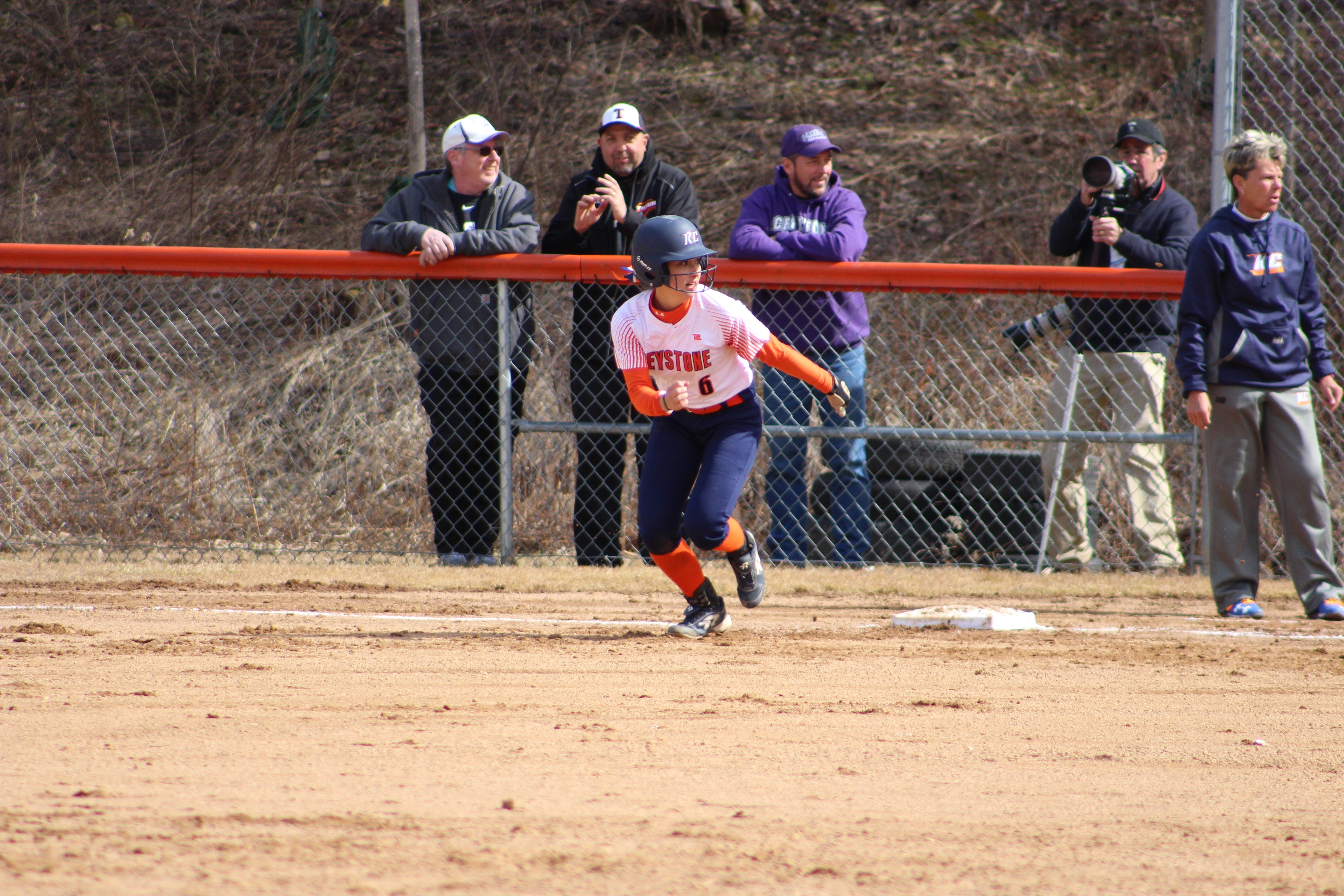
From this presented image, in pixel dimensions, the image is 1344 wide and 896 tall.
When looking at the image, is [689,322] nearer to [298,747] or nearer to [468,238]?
[468,238]

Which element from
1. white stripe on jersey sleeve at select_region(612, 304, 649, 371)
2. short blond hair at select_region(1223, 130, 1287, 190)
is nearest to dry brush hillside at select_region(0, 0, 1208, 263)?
short blond hair at select_region(1223, 130, 1287, 190)

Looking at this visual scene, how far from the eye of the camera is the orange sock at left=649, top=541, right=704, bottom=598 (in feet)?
18.3

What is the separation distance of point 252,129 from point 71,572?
23.9 ft

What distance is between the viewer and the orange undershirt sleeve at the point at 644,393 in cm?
541

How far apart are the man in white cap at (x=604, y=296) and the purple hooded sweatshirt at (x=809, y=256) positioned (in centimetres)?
42

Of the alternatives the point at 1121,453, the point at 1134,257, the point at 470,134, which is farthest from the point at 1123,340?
the point at 470,134

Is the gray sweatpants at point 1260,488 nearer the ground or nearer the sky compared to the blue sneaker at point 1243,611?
nearer the sky

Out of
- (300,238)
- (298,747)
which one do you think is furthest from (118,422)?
(298,747)

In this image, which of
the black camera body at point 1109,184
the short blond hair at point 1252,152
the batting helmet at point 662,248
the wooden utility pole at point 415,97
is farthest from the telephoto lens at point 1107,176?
the wooden utility pole at point 415,97

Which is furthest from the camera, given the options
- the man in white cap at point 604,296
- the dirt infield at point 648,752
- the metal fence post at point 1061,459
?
the metal fence post at point 1061,459

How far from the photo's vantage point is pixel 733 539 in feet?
18.6

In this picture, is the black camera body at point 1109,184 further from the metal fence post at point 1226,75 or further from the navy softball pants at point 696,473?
the navy softball pants at point 696,473

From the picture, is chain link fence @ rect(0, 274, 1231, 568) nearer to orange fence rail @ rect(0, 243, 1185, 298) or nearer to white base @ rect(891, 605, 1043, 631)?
orange fence rail @ rect(0, 243, 1185, 298)

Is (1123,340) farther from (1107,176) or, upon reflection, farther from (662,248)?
(662,248)
